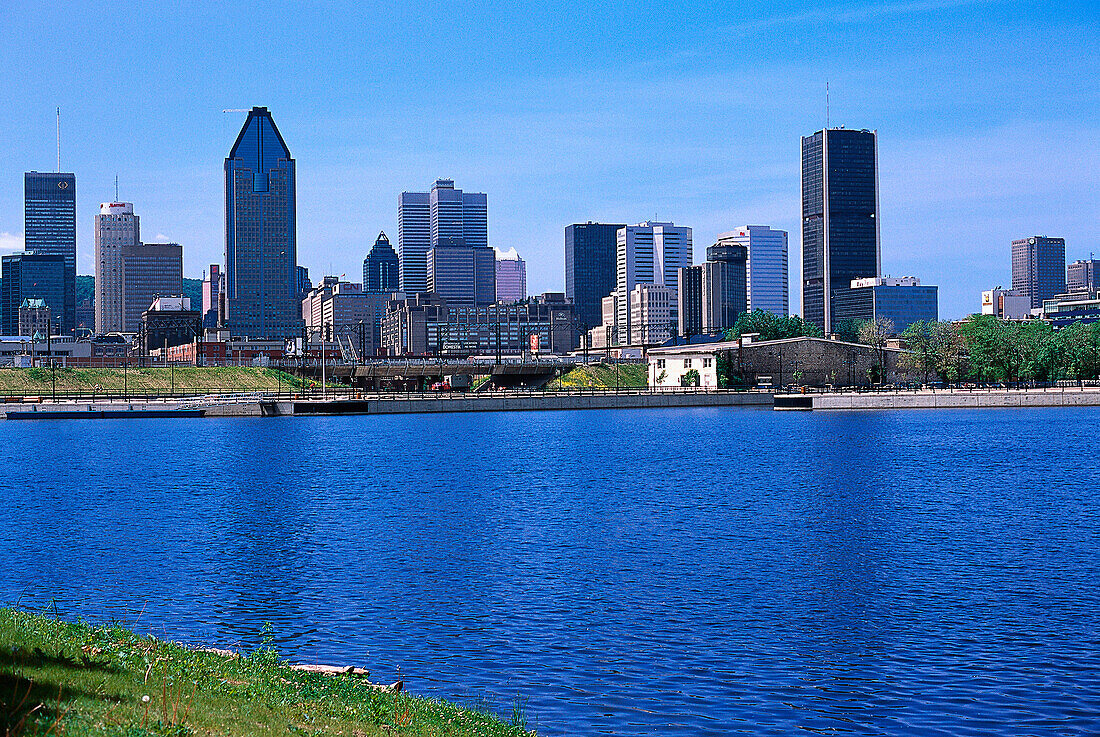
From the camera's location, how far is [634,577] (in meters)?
36.5

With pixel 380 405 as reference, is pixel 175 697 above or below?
below

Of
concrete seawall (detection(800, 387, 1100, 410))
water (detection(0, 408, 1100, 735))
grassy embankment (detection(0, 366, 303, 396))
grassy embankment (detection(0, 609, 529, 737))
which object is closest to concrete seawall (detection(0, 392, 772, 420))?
concrete seawall (detection(800, 387, 1100, 410))

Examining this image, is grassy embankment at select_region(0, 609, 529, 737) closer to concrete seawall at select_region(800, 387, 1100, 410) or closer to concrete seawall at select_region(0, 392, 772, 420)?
concrete seawall at select_region(0, 392, 772, 420)

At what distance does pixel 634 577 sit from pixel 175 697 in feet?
69.9

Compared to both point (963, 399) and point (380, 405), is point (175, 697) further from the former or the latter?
point (963, 399)

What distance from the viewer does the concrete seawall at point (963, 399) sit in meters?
165

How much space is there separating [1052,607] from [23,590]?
1199 inches

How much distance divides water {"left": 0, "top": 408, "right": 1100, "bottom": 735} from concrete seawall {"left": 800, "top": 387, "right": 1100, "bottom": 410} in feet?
279

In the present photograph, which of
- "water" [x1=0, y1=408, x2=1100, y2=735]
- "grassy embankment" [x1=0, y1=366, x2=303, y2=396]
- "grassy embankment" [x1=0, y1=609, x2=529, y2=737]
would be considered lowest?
"water" [x1=0, y1=408, x2=1100, y2=735]

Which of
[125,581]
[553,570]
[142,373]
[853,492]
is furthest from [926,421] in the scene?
[142,373]

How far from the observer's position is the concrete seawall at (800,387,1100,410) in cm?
16462

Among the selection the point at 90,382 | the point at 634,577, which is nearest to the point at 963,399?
the point at 90,382

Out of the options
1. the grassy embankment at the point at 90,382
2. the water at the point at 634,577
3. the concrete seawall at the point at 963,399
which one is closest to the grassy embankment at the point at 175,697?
the water at the point at 634,577

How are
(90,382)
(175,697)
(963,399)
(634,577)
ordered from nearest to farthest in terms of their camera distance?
1. (175,697)
2. (634,577)
3. (963,399)
4. (90,382)
